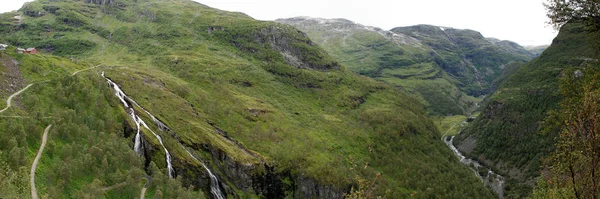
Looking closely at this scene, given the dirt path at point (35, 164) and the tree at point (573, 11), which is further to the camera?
the dirt path at point (35, 164)

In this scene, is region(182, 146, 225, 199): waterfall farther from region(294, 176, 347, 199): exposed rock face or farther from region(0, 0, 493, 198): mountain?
region(294, 176, 347, 199): exposed rock face

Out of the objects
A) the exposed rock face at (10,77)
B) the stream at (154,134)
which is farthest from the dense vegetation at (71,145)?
the stream at (154,134)

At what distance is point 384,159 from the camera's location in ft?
614

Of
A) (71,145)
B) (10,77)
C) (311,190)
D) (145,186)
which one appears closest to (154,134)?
(145,186)

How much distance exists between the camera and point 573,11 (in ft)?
132

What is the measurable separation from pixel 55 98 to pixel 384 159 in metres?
148

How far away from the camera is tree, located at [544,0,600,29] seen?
3772cm

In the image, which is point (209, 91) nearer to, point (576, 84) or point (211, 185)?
point (211, 185)

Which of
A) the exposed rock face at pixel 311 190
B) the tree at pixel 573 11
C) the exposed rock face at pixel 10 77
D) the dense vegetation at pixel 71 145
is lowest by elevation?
the exposed rock face at pixel 311 190

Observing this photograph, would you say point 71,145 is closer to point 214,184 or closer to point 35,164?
point 35,164

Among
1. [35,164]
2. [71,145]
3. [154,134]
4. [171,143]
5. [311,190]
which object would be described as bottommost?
[311,190]

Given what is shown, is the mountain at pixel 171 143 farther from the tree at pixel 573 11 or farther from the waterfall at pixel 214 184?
the tree at pixel 573 11

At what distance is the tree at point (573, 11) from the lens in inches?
1485

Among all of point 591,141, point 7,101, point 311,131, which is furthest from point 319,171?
point 591,141
